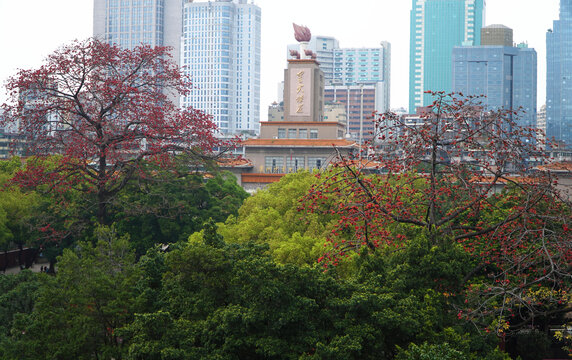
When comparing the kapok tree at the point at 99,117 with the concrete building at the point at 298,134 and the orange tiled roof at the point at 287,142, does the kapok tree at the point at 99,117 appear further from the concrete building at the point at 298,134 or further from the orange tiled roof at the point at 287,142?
the orange tiled roof at the point at 287,142

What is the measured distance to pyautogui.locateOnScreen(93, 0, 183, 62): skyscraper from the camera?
190000 mm

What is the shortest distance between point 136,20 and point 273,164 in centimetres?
13060

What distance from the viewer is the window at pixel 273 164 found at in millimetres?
70750

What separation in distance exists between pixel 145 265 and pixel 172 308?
5.90 feet

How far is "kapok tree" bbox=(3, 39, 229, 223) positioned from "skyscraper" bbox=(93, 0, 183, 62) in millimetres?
168010

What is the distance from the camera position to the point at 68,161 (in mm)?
25359

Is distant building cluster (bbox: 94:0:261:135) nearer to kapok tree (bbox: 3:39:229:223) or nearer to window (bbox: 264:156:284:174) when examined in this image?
window (bbox: 264:156:284:174)

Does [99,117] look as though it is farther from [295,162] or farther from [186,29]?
[186,29]

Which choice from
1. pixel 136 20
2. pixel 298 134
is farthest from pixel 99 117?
pixel 136 20

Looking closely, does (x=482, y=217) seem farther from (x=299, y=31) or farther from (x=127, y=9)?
(x=127, y=9)

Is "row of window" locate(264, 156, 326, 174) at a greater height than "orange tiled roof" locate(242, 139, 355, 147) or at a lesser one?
lesser

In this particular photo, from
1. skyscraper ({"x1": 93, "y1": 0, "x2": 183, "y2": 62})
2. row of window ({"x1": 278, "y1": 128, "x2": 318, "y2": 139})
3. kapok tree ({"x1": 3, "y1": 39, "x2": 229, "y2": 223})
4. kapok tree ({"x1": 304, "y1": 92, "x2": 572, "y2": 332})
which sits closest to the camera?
kapok tree ({"x1": 304, "y1": 92, "x2": 572, "y2": 332})

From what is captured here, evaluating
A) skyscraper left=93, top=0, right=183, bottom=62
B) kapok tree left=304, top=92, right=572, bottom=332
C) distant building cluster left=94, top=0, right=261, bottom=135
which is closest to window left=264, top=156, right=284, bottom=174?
kapok tree left=304, top=92, right=572, bottom=332

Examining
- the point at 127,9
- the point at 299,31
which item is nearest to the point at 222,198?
the point at 299,31
